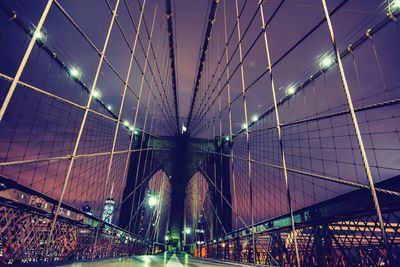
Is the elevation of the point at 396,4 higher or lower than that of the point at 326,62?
lower

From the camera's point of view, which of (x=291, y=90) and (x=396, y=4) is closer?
(x=396, y=4)

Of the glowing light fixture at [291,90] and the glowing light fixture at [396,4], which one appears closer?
the glowing light fixture at [396,4]

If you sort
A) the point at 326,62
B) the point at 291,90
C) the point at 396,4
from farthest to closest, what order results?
the point at 291,90, the point at 326,62, the point at 396,4

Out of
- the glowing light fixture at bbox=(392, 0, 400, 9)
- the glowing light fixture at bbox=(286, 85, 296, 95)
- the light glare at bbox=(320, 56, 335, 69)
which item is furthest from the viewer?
the glowing light fixture at bbox=(286, 85, 296, 95)

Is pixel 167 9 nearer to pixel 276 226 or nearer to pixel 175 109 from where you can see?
pixel 276 226

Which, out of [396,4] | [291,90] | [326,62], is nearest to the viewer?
[396,4]

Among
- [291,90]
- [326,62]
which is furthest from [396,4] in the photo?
[291,90]

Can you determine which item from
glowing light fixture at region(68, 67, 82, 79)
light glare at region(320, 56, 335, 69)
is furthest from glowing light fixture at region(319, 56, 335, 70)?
glowing light fixture at region(68, 67, 82, 79)

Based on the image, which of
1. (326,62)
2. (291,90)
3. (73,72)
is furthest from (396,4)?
(73,72)

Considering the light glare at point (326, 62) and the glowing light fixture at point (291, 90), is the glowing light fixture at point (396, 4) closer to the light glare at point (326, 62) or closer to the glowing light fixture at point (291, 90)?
the light glare at point (326, 62)

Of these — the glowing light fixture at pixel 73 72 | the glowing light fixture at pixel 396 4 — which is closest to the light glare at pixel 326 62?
the glowing light fixture at pixel 396 4

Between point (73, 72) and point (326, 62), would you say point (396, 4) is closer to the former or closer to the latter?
point (326, 62)

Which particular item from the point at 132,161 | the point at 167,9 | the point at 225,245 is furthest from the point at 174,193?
the point at 167,9

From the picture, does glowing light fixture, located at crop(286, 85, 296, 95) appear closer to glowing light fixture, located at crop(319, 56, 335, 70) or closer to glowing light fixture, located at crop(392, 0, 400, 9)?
glowing light fixture, located at crop(319, 56, 335, 70)
